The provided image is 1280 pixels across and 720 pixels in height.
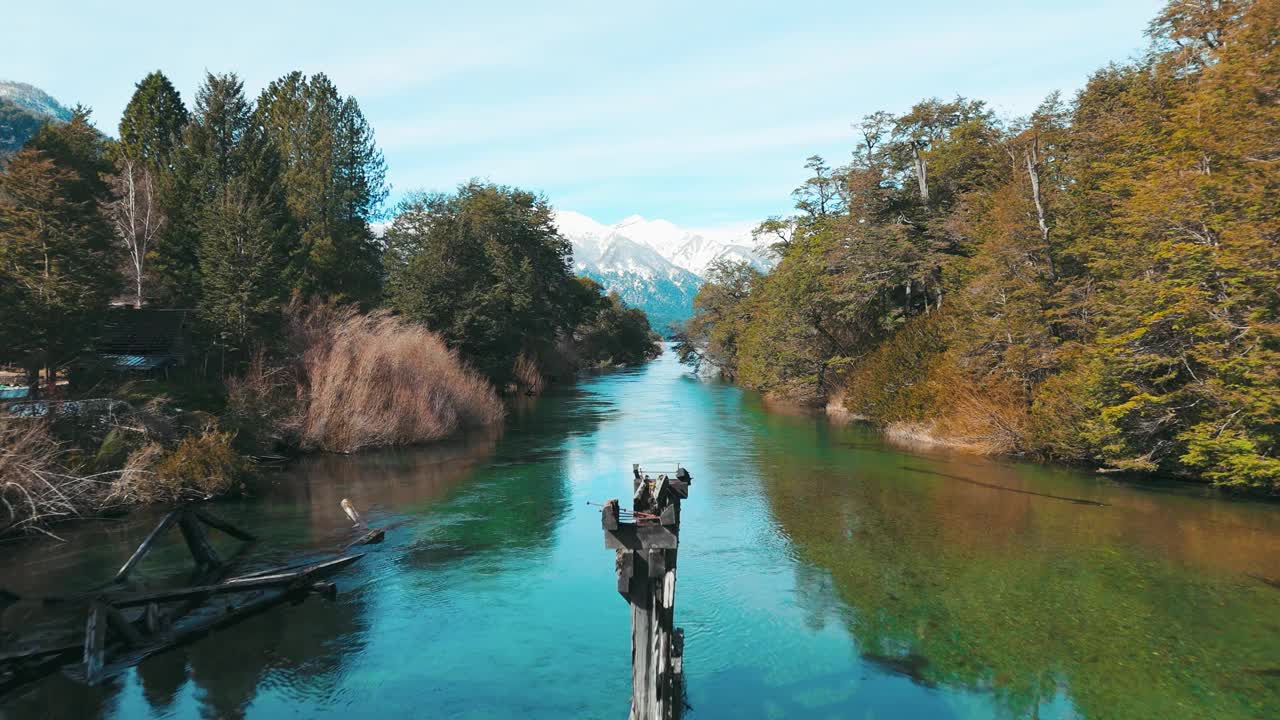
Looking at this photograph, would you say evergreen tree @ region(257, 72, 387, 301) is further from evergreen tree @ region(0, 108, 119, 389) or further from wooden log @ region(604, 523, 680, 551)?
wooden log @ region(604, 523, 680, 551)

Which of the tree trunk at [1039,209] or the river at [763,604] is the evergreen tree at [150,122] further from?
the tree trunk at [1039,209]

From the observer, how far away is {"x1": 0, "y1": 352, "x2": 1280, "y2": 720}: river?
10641 mm

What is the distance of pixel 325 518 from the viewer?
20.0 m

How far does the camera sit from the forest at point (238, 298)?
21125mm

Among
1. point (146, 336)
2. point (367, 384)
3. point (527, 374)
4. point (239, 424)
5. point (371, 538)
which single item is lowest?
point (371, 538)

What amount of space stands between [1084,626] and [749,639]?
5.83 metres

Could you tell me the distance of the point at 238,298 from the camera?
99.8 feet

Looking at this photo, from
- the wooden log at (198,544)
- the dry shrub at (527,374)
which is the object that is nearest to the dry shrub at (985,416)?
the wooden log at (198,544)

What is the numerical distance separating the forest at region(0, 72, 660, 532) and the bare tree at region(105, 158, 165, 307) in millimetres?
231

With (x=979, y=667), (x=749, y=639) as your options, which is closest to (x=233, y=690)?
(x=749, y=639)

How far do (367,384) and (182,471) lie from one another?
951cm

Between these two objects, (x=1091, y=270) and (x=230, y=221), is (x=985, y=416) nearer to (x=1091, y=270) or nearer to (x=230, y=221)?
(x=1091, y=270)

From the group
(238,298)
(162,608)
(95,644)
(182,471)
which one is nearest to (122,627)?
(95,644)

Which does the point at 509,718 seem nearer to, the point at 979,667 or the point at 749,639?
the point at 749,639
